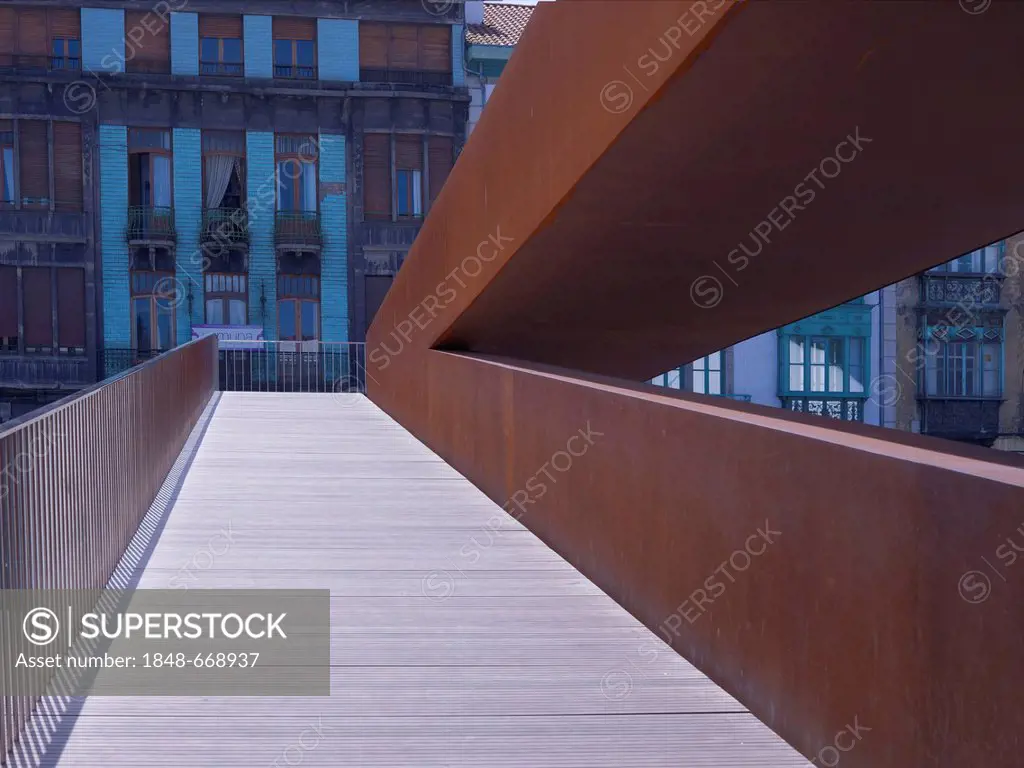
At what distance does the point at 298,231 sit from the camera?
3116 centimetres

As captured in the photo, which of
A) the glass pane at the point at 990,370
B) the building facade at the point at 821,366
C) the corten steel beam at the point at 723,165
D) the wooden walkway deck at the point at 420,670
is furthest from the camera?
the glass pane at the point at 990,370

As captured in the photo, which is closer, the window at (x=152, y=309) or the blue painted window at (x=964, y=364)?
the window at (x=152, y=309)

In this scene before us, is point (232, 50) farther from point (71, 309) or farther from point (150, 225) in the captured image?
point (71, 309)

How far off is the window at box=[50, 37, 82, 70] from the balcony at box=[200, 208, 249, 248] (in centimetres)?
519

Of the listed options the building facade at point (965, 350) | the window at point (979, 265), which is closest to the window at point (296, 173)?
the building facade at point (965, 350)

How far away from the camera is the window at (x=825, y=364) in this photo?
1378 inches

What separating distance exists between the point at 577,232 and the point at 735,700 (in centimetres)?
384

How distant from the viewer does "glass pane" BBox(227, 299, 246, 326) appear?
3097 centimetres

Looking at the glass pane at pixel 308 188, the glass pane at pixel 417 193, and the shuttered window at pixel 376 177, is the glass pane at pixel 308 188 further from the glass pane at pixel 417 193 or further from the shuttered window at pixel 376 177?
the glass pane at pixel 417 193

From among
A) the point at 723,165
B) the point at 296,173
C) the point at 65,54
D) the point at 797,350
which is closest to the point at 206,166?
the point at 296,173

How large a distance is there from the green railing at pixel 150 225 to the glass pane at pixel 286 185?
2990 millimetres

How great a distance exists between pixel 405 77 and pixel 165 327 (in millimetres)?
9613

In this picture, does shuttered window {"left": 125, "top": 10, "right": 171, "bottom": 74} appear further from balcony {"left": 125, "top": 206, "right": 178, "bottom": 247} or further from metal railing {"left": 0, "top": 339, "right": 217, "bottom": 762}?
metal railing {"left": 0, "top": 339, "right": 217, "bottom": 762}

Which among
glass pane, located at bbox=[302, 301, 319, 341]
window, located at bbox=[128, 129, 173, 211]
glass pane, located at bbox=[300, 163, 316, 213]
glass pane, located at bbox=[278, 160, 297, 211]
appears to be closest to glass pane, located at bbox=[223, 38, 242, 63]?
window, located at bbox=[128, 129, 173, 211]
